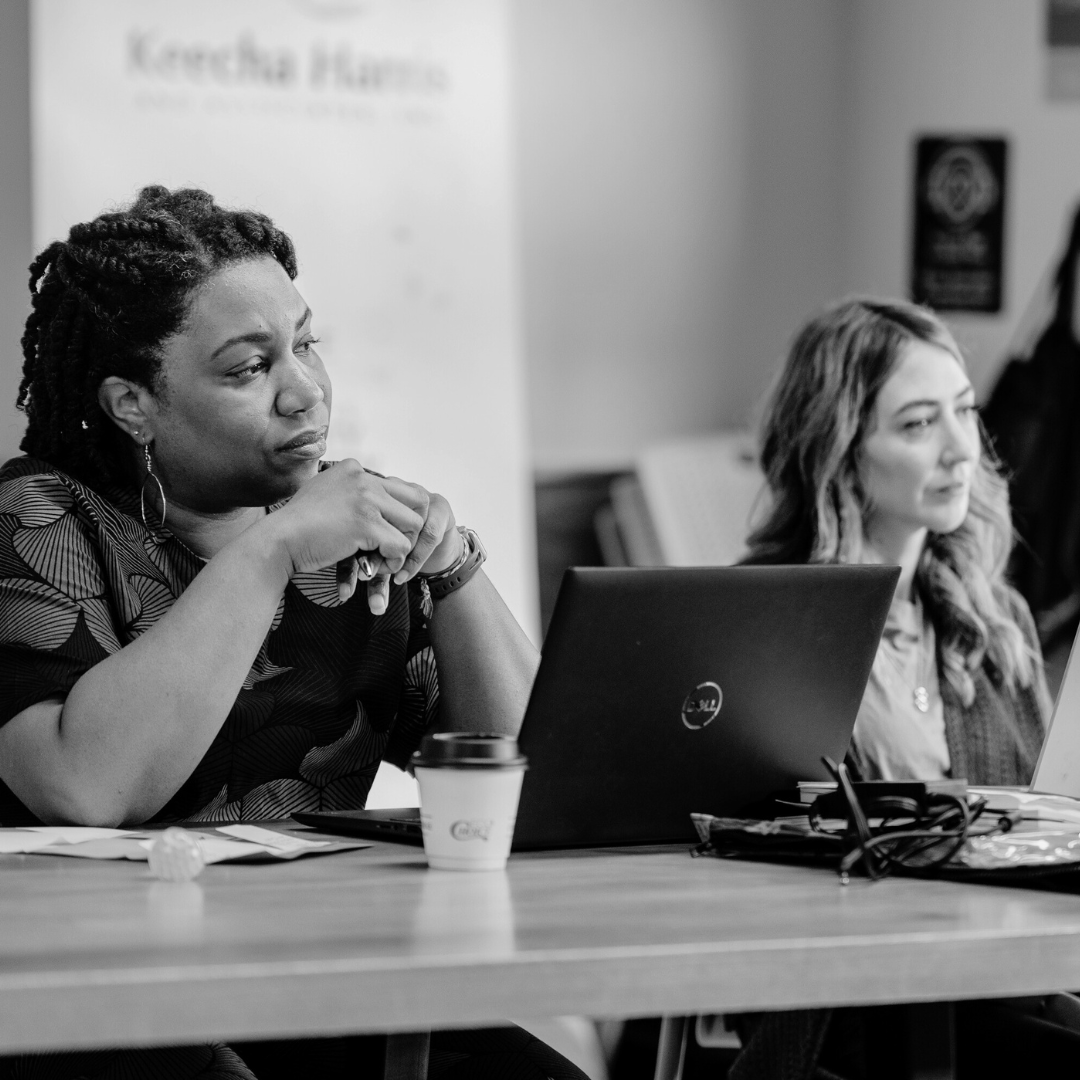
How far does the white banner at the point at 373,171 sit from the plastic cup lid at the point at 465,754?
1884mm

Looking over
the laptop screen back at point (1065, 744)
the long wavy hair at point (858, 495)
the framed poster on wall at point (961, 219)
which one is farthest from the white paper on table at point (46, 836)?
the framed poster on wall at point (961, 219)

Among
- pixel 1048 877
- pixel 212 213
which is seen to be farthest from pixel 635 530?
pixel 1048 877

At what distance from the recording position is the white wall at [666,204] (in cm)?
343

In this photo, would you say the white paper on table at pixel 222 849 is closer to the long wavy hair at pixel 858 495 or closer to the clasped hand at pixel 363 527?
the clasped hand at pixel 363 527

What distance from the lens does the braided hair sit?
149 cm

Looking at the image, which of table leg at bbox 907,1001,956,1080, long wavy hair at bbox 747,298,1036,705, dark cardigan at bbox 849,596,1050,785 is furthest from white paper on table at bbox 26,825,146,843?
long wavy hair at bbox 747,298,1036,705

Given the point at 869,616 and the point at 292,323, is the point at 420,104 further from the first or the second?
the point at 869,616

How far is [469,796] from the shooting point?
1039mm

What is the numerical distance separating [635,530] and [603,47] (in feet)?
3.46

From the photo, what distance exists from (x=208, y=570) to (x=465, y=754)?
36 centimetres

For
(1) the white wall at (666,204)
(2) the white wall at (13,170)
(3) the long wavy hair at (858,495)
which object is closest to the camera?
(3) the long wavy hair at (858,495)

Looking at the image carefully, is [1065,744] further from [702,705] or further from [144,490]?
[144,490]

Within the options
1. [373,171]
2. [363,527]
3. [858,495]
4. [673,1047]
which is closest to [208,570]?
[363,527]

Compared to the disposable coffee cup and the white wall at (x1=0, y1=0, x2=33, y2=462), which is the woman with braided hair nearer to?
the disposable coffee cup
